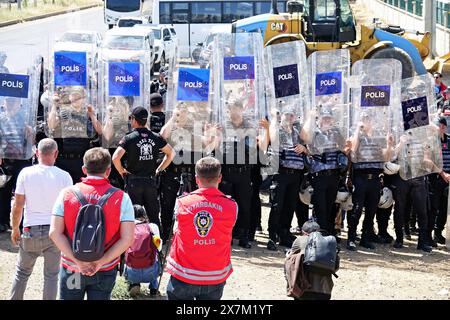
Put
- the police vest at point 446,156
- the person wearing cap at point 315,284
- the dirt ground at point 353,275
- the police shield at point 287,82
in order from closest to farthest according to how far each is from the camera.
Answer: the person wearing cap at point 315,284
the dirt ground at point 353,275
the police shield at point 287,82
the police vest at point 446,156

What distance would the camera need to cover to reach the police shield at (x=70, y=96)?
38.1 ft

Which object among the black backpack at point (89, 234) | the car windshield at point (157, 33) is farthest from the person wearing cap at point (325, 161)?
the car windshield at point (157, 33)

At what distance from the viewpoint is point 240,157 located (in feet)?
37.2

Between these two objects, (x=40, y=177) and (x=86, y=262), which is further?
(x=40, y=177)

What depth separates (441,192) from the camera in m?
12.3

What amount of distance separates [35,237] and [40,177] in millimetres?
525

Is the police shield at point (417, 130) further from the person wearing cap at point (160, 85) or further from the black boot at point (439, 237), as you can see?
the person wearing cap at point (160, 85)

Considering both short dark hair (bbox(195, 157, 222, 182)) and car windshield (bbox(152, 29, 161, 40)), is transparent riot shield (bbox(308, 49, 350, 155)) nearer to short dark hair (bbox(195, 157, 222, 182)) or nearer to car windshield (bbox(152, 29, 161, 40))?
short dark hair (bbox(195, 157, 222, 182))

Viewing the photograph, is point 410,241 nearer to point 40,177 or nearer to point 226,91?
point 226,91

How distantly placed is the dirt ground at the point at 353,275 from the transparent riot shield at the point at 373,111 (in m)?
1.35

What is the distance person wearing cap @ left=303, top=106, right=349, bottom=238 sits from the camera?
1154 cm

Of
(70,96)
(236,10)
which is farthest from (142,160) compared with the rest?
(236,10)

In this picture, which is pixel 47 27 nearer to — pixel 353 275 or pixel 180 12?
pixel 180 12
